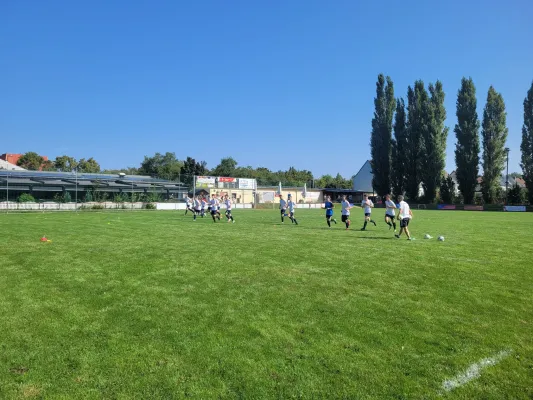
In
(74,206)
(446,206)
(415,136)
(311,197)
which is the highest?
(415,136)

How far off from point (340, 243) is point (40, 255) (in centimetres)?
935

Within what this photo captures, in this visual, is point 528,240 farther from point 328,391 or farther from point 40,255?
point 40,255

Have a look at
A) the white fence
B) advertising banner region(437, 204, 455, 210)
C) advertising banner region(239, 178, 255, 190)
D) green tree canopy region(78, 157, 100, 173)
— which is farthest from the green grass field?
green tree canopy region(78, 157, 100, 173)

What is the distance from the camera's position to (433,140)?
60.1 meters

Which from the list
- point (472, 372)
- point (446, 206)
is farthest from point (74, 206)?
point (446, 206)

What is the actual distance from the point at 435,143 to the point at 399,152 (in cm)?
648

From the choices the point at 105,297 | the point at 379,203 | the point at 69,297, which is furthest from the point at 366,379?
the point at 379,203

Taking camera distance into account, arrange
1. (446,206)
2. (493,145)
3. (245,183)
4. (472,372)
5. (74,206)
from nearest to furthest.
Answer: (472,372) → (74,206) → (245,183) → (493,145) → (446,206)

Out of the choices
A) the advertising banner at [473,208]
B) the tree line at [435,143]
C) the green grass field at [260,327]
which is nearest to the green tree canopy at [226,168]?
the tree line at [435,143]

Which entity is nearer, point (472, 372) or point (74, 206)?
point (472, 372)

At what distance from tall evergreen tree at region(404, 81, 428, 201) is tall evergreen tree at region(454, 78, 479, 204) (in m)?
5.57

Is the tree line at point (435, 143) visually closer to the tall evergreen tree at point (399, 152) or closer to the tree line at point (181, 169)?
the tall evergreen tree at point (399, 152)

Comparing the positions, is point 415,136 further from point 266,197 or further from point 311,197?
point 266,197

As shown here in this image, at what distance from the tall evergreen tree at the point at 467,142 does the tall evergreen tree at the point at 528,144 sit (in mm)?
6418
